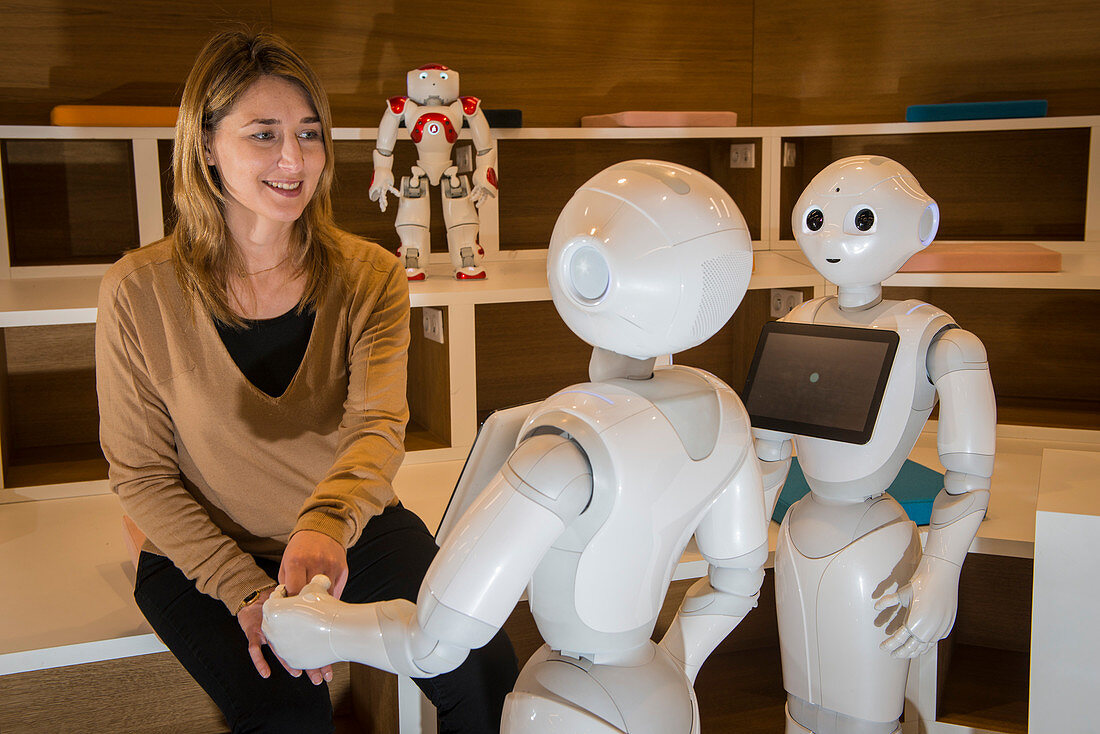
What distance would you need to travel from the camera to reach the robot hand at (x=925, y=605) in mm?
1184

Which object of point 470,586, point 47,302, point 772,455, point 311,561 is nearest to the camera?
point 470,586

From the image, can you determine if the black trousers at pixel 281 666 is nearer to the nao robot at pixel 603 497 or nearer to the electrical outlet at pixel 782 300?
the nao robot at pixel 603 497

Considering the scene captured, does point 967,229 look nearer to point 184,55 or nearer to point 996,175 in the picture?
point 996,175

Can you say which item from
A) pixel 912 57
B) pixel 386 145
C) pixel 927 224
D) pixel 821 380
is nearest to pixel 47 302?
pixel 386 145

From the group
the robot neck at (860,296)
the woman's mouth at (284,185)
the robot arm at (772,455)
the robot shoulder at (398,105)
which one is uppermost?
the robot shoulder at (398,105)

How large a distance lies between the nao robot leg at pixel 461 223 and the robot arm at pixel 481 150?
29mm

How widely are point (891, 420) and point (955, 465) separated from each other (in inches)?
3.9

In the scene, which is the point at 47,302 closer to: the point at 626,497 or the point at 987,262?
the point at 626,497

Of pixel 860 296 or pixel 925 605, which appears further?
pixel 860 296

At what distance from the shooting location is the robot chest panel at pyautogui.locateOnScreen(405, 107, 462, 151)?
6.50 ft

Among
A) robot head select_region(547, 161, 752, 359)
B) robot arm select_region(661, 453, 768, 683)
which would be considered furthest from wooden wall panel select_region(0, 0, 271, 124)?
robot arm select_region(661, 453, 768, 683)

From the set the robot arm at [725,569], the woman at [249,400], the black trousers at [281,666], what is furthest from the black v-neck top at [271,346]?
the robot arm at [725,569]

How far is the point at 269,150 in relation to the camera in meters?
1.29

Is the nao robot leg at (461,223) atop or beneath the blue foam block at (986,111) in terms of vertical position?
beneath
